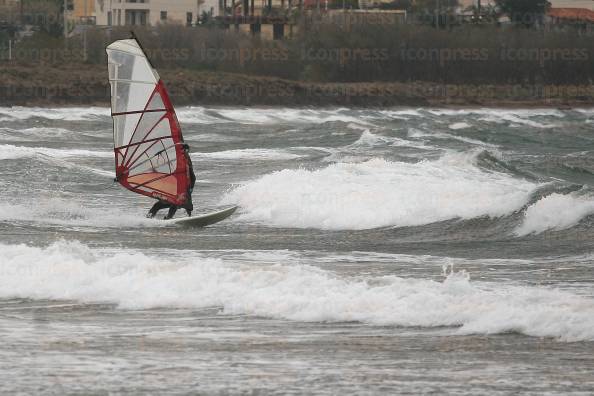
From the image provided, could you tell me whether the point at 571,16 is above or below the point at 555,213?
above

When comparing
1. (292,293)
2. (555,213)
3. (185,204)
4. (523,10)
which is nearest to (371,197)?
(555,213)

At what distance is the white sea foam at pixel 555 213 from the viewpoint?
51.9ft

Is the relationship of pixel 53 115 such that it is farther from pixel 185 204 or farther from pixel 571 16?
pixel 571 16

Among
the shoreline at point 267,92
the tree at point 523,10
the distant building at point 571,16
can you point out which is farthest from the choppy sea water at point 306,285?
the distant building at point 571,16

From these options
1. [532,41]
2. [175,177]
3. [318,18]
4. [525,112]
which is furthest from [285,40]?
[175,177]

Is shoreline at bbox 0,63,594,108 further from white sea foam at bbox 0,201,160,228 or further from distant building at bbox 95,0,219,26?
white sea foam at bbox 0,201,160,228

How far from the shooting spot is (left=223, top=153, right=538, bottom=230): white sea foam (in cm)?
1712

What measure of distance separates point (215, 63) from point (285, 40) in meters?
5.64

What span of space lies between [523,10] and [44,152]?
66104 millimetres

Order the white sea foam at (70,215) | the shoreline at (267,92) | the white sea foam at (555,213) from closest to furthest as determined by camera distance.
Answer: the white sea foam at (70,215), the white sea foam at (555,213), the shoreline at (267,92)

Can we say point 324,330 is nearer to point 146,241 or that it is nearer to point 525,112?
point 146,241

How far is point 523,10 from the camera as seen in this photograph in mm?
89500

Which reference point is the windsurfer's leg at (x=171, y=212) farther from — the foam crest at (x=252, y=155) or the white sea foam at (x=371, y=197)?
the foam crest at (x=252, y=155)

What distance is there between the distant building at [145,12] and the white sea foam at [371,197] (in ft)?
Result: 200
